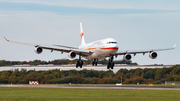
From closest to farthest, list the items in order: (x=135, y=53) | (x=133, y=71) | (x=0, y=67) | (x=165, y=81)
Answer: (x=135, y=53) → (x=165, y=81) → (x=133, y=71) → (x=0, y=67)

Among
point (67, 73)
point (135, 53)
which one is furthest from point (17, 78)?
point (135, 53)

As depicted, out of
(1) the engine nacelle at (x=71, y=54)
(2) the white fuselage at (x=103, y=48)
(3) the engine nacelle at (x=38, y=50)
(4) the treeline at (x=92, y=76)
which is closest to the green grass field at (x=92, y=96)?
(2) the white fuselage at (x=103, y=48)

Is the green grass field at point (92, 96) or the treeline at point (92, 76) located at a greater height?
the treeline at point (92, 76)

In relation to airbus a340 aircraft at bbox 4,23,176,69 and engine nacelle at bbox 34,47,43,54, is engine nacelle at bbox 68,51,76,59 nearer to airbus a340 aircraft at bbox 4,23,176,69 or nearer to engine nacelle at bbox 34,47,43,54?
airbus a340 aircraft at bbox 4,23,176,69

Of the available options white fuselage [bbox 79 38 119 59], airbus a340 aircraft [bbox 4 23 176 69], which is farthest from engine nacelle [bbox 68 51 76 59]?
white fuselage [bbox 79 38 119 59]

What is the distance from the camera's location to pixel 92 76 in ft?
444

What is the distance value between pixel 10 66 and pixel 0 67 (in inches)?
179

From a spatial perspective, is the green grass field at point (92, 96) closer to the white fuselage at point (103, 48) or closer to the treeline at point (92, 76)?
the white fuselage at point (103, 48)

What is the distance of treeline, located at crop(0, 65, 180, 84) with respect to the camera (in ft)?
410

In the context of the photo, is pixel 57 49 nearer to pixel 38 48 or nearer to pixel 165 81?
pixel 38 48

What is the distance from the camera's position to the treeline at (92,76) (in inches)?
4924

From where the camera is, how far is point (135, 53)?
8738 centimetres

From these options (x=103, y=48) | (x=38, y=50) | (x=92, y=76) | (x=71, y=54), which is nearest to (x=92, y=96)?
(x=103, y=48)

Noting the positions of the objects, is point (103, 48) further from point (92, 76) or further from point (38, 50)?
point (92, 76)
